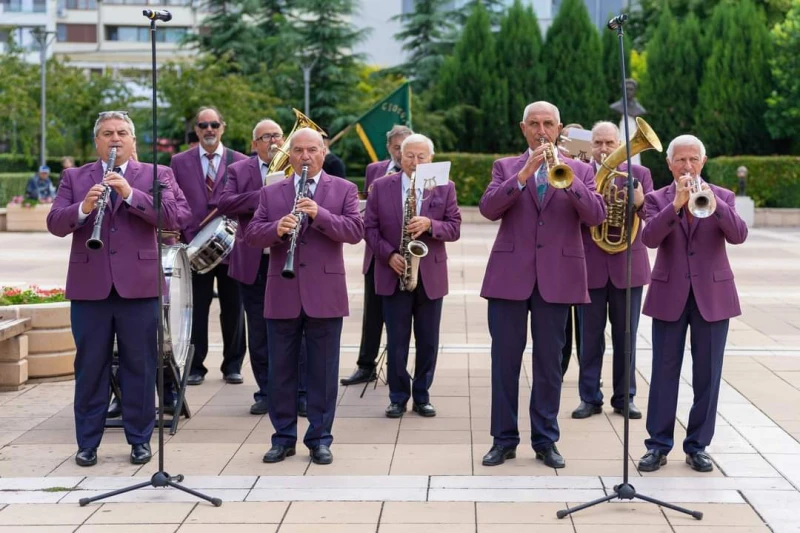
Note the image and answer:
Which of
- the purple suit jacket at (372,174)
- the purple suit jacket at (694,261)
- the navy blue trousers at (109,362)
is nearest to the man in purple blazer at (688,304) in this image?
the purple suit jacket at (694,261)

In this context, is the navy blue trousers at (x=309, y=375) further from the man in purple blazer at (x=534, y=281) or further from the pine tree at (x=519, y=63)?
the pine tree at (x=519, y=63)

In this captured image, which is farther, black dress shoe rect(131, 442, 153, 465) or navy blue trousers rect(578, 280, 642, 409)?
navy blue trousers rect(578, 280, 642, 409)

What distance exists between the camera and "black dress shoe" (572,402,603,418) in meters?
8.25

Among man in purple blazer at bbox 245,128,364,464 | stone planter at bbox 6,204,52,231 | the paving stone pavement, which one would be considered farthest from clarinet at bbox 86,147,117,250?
stone planter at bbox 6,204,52,231

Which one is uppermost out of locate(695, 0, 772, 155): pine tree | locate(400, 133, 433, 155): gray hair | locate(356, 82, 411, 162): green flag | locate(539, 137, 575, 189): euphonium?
locate(695, 0, 772, 155): pine tree

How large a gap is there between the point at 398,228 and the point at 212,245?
1311mm

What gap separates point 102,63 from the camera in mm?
73312

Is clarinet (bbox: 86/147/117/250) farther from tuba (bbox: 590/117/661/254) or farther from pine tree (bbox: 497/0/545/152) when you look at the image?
pine tree (bbox: 497/0/545/152)

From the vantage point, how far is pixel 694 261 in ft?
22.1

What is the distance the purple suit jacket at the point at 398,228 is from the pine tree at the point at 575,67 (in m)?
29.1

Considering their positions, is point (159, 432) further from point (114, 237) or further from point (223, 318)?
point (223, 318)

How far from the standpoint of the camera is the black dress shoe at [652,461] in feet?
22.0

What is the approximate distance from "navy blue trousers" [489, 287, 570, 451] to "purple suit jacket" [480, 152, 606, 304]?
0.10 metres

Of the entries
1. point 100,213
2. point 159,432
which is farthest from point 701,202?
point 100,213
